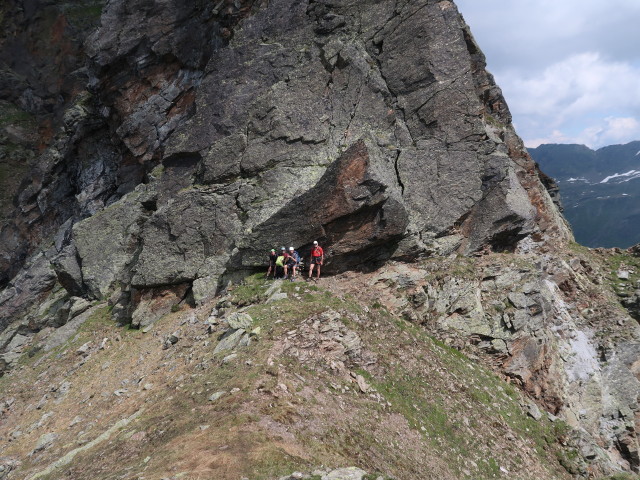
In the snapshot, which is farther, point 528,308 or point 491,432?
point 528,308

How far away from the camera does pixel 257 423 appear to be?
1205cm

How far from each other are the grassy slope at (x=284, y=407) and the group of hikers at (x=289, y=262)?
3.99 feet

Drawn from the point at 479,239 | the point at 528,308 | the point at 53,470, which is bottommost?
the point at 53,470

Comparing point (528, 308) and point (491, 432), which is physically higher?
point (528, 308)

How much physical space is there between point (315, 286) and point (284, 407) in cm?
945

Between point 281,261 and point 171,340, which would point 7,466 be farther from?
point 281,261

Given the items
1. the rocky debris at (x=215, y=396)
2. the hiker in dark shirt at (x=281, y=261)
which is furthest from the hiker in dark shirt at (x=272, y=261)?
the rocky debris at (x=215, y=396)

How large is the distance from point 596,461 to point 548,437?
2409 mm

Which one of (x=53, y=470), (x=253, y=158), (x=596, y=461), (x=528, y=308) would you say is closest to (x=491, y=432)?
(x=596, y=461)

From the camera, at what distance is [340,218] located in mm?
24094

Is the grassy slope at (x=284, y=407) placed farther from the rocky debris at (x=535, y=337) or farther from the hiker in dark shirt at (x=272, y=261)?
the rocky debris at (x=535, y=337)

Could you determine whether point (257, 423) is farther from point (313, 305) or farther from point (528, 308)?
point (528, 308)

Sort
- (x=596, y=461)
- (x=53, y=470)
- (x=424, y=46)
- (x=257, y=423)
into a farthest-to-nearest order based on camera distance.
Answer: (x=424, y=46) → (x=596, y=461) → (x=53, y=470) → (x=257, y=423)

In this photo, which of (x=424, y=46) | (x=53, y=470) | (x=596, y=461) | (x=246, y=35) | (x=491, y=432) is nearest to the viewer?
(x=53, y=470)
